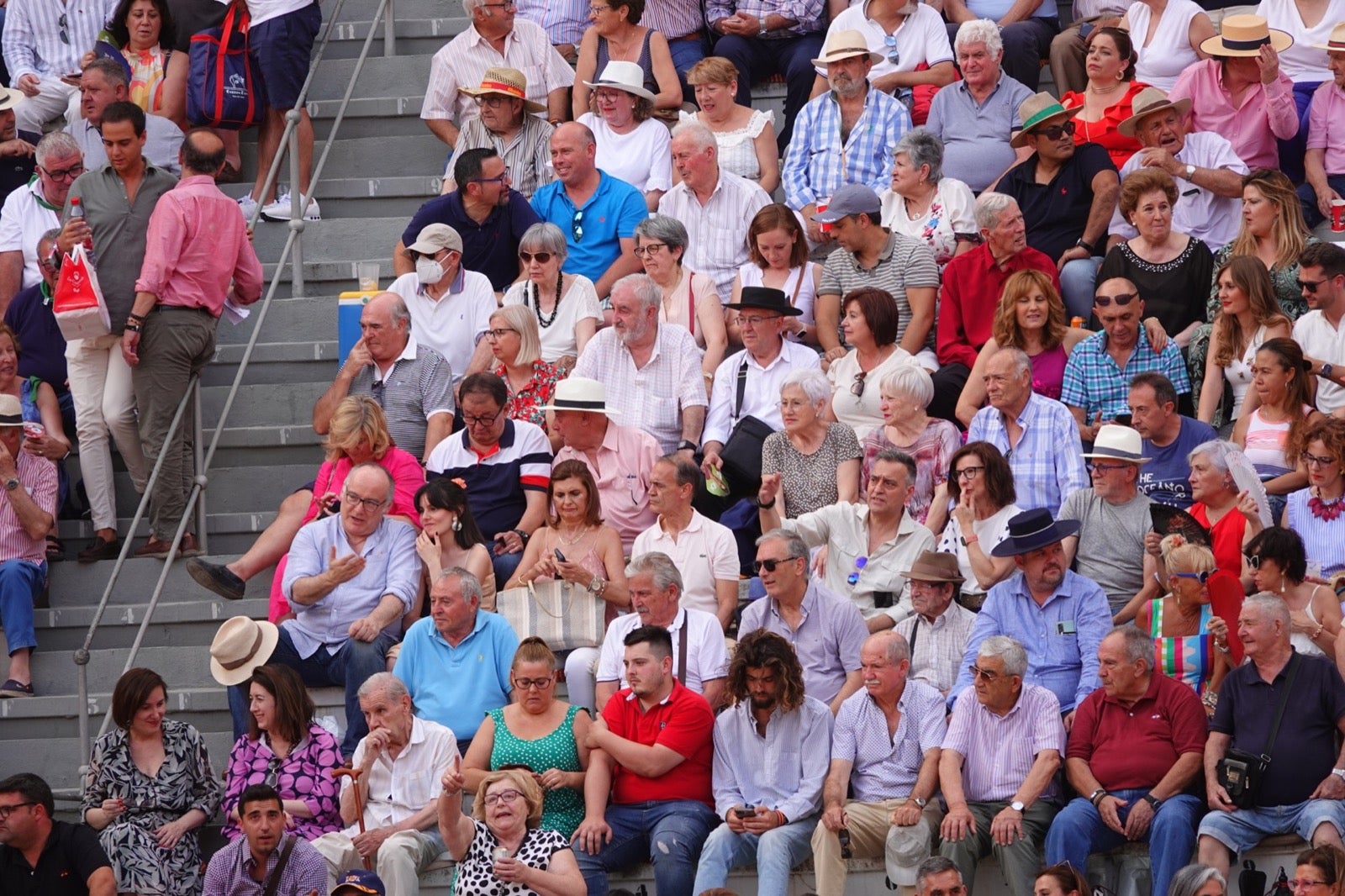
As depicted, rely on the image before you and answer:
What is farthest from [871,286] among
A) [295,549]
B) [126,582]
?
[126,582]

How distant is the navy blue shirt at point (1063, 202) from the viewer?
39.8ft

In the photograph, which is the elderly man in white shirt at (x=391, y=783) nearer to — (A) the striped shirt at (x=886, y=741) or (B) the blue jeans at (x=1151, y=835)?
(A) the striped shirt at (x=886, y=741)

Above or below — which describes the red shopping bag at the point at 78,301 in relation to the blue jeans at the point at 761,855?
above

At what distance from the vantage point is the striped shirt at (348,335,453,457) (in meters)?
11.6

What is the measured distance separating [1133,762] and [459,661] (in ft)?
9.67

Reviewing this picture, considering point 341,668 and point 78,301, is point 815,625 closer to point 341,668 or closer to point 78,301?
point 341,668

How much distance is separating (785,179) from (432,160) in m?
2.21

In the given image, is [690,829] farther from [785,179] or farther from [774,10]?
[774,10]

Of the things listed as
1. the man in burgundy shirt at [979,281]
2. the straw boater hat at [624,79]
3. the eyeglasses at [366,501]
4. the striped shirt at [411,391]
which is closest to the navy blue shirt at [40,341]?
the striped shirt at [411,391]

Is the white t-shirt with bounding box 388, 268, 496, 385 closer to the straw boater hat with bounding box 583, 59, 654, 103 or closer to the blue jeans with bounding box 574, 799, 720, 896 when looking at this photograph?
the straw boater hat with bounding box 583, 59, 654, 103

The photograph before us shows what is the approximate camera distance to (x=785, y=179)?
42.6 ft

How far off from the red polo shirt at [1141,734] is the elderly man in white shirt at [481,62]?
18.6 feet

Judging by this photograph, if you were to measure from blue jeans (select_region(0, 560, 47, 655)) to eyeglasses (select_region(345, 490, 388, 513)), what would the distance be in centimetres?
177

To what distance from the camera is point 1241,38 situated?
12352 mm
